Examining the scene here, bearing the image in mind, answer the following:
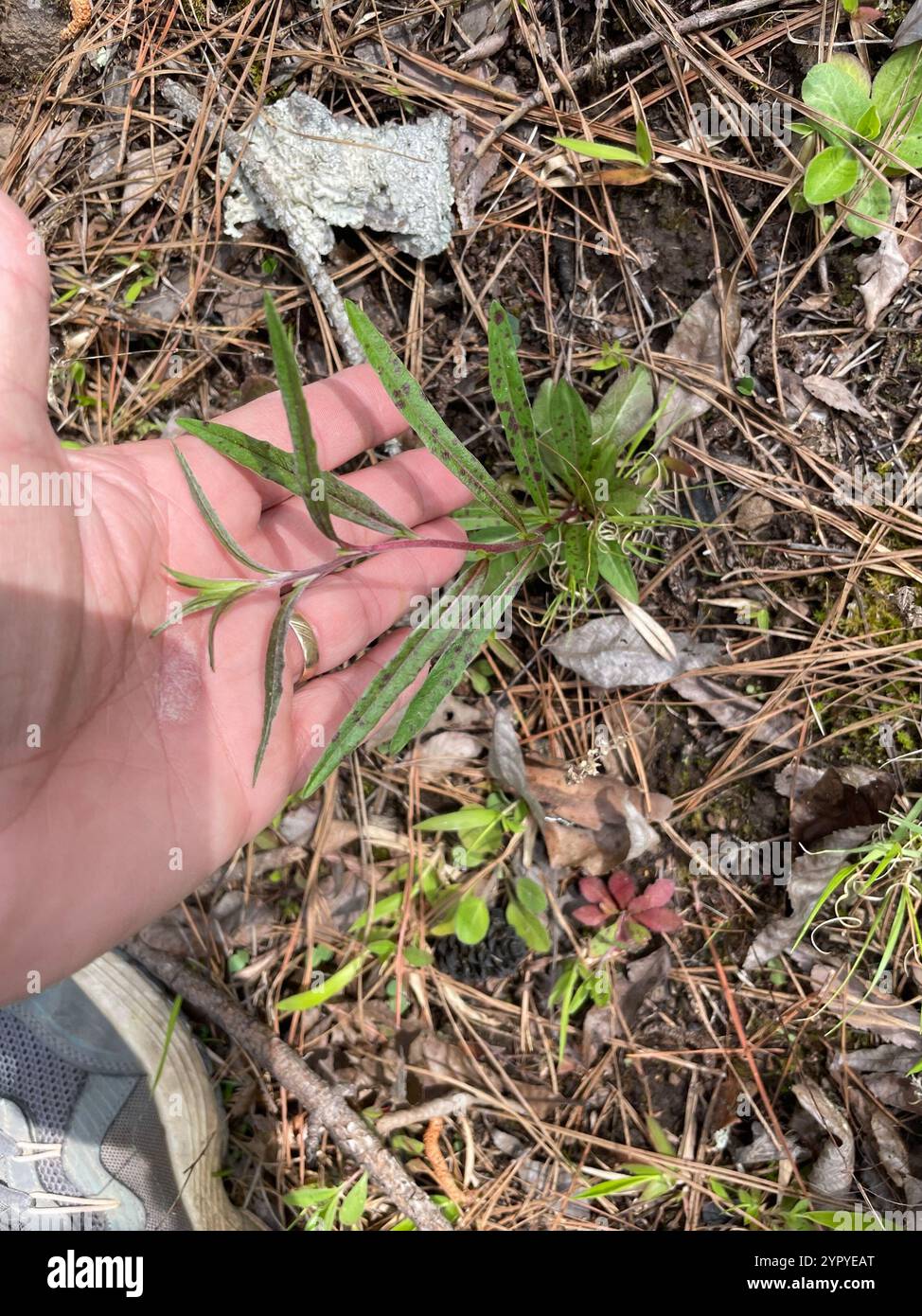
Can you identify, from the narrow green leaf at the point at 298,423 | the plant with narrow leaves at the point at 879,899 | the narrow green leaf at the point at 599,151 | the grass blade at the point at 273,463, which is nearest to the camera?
the narrow green leaf at the point at 298,423

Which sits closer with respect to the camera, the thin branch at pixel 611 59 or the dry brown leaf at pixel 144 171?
the thin branch at pixel 611 59

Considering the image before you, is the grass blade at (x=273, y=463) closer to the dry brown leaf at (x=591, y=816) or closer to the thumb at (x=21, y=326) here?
the thumb at (x=21, y=326)

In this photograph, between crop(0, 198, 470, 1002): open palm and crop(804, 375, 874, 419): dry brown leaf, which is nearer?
crop(0, 198, 470, 1002): open palm

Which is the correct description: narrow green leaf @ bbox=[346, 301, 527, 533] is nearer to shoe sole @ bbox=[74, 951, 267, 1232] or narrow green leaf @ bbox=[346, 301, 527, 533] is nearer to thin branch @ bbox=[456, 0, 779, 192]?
thin branch @ bbox=[456, 0, 779, 192]

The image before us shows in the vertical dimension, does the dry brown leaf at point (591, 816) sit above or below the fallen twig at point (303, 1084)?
above

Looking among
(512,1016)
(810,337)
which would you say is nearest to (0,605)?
(512,1016)

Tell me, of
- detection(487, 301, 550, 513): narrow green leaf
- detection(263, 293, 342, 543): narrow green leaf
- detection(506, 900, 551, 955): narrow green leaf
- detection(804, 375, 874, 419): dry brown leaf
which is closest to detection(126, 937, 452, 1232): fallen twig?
detection(506, 900, 551, 955): narrow green leaf

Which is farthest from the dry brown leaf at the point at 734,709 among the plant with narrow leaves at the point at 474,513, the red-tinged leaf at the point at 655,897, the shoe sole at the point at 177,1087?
the shoe sole at the point at 177,1087
